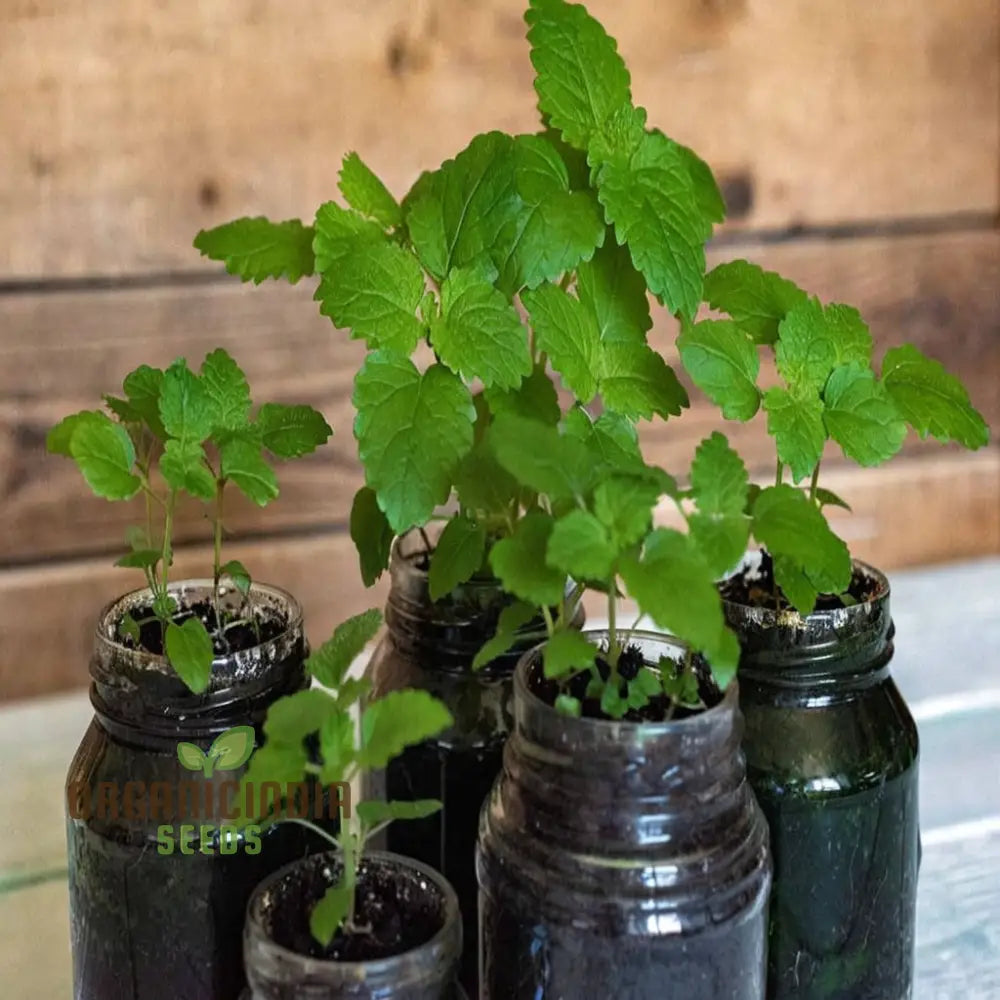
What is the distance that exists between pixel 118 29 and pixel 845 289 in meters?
0.64

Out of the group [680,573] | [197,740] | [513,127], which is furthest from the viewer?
[513,127]

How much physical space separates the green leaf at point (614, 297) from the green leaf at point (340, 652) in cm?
15

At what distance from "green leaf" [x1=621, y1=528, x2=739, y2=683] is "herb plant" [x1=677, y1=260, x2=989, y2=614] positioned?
0.21 feet

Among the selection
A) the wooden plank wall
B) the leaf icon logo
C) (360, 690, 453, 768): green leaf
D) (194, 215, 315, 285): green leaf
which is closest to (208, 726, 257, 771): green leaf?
the leaf icon logo

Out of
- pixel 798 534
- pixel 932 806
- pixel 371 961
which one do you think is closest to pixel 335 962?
→ pixel 371 961

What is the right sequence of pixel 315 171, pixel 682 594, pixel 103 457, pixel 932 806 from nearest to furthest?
pixel 682 594 < pixel 103 457 < pixel 932 806 < pixel 315 171

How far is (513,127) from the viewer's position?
104 centimetres

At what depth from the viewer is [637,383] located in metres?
0.54

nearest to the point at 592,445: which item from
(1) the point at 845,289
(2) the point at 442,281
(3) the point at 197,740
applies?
(2) the point at 442,281

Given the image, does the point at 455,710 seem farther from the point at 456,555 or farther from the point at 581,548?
the point at 581,548

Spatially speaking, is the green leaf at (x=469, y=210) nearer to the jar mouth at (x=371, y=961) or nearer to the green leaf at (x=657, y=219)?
the green leaf at (x=657, y=219)

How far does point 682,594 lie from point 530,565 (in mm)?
59

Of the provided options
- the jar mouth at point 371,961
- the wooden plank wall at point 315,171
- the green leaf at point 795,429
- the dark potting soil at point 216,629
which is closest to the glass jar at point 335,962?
the jar mouth at point 371,961

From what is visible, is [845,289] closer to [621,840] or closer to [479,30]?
[479,30]
